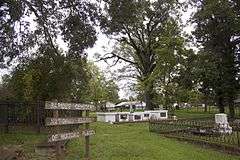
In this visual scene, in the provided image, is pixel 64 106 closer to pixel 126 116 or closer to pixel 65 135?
pixel 65 135

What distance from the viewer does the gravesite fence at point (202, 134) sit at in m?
17.2

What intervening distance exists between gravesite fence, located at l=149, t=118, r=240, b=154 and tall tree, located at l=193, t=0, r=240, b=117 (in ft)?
51.9

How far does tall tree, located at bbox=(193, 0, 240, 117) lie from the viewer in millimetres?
40125

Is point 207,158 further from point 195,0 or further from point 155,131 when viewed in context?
point 195,0

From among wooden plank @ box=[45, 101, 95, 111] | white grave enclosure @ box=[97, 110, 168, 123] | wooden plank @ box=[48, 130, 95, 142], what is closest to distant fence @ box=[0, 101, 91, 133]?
wooden plank @ box=[48, 130, 95, 142]

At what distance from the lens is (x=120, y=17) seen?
64.3 ft

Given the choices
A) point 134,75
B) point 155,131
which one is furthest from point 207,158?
point 134,75

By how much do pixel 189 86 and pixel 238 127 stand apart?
26969mm

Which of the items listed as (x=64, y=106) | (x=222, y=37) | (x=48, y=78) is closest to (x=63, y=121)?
(x=64, y=106)

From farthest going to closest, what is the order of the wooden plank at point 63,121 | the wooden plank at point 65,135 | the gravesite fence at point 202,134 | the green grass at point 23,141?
1. the gravesite fence at point 202,134
2. the green grass at point 23,141
3. the wooden plank at point 65,135
4. the wooden plank at point 63,121

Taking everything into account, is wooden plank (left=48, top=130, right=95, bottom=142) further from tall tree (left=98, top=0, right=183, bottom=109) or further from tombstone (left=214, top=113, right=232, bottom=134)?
tall tree (left=98, top=0, right=183, bottom=109)

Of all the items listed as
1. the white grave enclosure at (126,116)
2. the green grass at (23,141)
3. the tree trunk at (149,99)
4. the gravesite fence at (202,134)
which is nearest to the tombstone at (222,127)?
the gravesite fence at (202,134)

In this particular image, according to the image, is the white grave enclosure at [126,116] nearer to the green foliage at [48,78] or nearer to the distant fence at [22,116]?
the green foliage at [48,78]

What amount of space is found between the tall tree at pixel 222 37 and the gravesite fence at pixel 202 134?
15829mm
